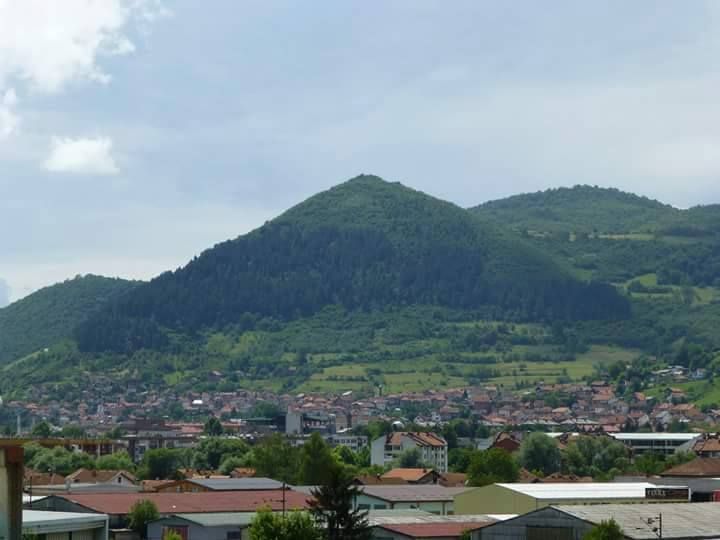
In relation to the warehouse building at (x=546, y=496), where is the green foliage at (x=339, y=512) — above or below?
above

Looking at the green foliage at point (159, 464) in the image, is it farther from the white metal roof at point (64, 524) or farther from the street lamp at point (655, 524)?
the white metal roof at point (64, 524)

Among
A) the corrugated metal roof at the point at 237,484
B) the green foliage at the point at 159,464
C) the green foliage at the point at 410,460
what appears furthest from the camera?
the green foliage at the point at 410,460

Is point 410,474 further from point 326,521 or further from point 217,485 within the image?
point 326,521

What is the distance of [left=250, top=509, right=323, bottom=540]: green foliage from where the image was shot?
52250mm

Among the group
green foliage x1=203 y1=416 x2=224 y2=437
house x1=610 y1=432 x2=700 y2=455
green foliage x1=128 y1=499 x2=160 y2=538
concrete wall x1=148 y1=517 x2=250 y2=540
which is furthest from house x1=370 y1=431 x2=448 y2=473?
concrete wall x1=148 y1=517 x2=250 y2=540

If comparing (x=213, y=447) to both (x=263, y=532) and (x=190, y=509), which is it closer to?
(x=190, y=509)

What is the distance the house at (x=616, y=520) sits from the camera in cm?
5119

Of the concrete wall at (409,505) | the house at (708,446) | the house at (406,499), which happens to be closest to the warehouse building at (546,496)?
the concrete wall at (409,505)

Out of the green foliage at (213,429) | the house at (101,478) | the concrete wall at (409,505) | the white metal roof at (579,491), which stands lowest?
the concrete wall at (409,505)

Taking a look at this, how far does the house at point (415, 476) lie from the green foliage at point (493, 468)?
10.5 feet

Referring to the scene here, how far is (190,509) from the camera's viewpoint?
7225cm

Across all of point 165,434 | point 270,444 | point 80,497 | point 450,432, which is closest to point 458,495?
point 80,497

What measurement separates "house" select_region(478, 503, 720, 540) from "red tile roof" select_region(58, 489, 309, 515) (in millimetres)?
17956

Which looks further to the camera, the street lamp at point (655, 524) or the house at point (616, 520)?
the house at point (616, 520)
